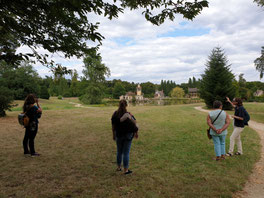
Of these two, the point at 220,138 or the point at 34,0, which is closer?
the point at 34,0

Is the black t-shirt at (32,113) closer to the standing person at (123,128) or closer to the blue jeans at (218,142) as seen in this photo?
the standing person at (123,128)

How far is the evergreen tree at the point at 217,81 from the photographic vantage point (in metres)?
25.4

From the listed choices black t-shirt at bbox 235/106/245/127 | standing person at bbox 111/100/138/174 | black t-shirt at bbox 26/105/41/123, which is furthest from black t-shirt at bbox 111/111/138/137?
black t-shirt at bbox 235/106/245/127

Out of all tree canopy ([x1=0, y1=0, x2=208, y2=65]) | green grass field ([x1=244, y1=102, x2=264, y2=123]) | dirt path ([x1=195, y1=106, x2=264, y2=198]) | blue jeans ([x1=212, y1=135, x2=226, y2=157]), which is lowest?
green grass field ([x1=244, y1=102, x2=264, y2=123])

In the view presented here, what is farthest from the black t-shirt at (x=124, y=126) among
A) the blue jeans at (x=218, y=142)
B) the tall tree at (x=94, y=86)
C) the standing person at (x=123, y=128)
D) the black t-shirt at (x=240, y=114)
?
the tall tree at (x=94, y=86)

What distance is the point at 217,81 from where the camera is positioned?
26156mm

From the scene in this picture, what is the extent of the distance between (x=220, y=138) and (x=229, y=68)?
80.3ft

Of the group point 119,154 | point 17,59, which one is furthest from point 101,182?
point 17,59

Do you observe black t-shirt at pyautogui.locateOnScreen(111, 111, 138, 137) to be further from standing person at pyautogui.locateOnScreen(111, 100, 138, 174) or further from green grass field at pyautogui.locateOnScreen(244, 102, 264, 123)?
green grass field at pyautogui.locateOnScreen(244, 102, 264, 123)

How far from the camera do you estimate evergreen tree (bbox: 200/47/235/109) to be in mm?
25422

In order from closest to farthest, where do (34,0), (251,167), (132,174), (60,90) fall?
(34,0)
(132,174)
(251,167)
(60,90)

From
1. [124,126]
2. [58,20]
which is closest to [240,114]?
[124,126]

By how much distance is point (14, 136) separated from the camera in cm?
911

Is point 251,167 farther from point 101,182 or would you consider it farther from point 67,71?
point 67,71
